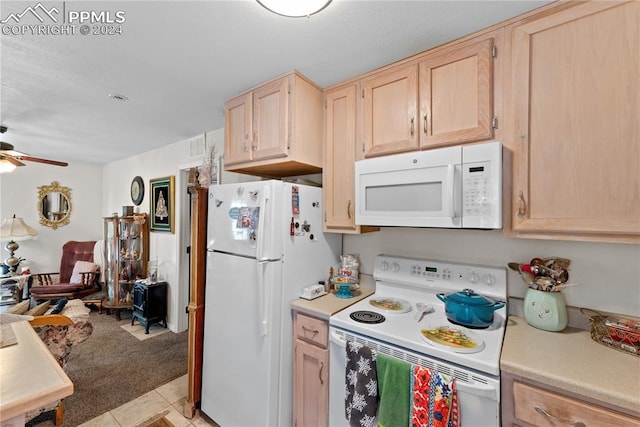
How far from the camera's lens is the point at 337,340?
4.60 ft

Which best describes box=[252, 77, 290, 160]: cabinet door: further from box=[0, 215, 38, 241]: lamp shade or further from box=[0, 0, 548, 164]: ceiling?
box=[0, 215, 38, 241]: lamp shade

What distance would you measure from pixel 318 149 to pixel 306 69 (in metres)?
0.51

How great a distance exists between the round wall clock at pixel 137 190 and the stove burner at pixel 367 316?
386 cm

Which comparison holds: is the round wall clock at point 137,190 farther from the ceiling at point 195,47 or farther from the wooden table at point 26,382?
the wooden table at point 26,382

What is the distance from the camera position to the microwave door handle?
1.26 m

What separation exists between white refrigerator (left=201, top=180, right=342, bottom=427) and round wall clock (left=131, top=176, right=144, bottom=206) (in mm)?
2757

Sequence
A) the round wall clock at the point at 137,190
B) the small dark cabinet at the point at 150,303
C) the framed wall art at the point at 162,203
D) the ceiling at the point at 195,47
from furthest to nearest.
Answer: the round wall clock at the point at 137,190, the framed wall art at the point at 162,203, the small dark cabinet at the point at 150,303, the ceiling at the point at 195,47

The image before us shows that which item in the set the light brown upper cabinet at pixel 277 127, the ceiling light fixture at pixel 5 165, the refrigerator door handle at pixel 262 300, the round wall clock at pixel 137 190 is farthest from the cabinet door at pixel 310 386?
the round wall clock at pixel 137 190

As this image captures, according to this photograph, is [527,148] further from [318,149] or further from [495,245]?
[318,149]

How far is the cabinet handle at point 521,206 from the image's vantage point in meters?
1.22

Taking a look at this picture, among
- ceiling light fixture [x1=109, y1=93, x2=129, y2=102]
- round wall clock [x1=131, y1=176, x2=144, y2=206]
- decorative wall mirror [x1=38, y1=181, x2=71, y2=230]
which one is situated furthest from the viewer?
decorative wall mirror [x1=38, y1=181, x2=71, y2=230]

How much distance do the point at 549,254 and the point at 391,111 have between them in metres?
1.16

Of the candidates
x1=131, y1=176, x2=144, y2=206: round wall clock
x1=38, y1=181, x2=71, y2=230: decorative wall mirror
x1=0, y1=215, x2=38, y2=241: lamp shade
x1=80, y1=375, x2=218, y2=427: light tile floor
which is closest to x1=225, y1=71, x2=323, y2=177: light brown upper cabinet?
x1=80, y1=375, x2=218, y2=427: light tile floor

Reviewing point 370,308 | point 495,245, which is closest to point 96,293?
→ point 370,308
